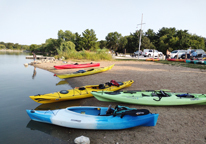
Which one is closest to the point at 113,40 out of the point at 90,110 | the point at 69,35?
the point at 69,35

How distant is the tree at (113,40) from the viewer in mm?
53375

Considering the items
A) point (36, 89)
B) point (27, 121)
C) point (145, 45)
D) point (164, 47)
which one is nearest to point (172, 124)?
point (27, 121)

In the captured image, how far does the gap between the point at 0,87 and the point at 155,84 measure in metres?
9.82

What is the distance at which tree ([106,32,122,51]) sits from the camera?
53375 millimetres

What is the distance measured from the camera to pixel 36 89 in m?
8.45

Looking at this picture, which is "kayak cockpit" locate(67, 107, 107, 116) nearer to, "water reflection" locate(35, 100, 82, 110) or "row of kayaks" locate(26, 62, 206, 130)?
"row of kayaks" locate(26, 62, 206, 130)

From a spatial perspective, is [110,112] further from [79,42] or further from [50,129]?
[79,42]

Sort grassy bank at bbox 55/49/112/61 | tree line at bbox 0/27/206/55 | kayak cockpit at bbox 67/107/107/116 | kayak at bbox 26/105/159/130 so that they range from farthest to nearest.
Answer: tree line at bbox 0/27/206/55, grassy bank at bbox 55/49/112/61, kayak cockpit at bbox 67/107/107/116, kayak at bbox 26/105/159/130

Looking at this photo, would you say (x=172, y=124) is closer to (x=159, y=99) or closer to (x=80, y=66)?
(x=159, y=99)

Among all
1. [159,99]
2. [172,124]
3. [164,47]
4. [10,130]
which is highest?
[164,47]

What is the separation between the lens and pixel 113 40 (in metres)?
54.1

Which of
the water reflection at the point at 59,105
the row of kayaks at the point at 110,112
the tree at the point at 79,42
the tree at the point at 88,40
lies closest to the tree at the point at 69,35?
the tree at the point at 79,42

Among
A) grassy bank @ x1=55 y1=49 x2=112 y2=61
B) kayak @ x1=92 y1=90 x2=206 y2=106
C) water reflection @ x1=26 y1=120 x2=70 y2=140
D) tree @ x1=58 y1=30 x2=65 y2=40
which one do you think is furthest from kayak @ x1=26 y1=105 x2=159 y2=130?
tree @ x1=58 y1=30 x2=65 y2=40

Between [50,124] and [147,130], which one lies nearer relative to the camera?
[147,130]
